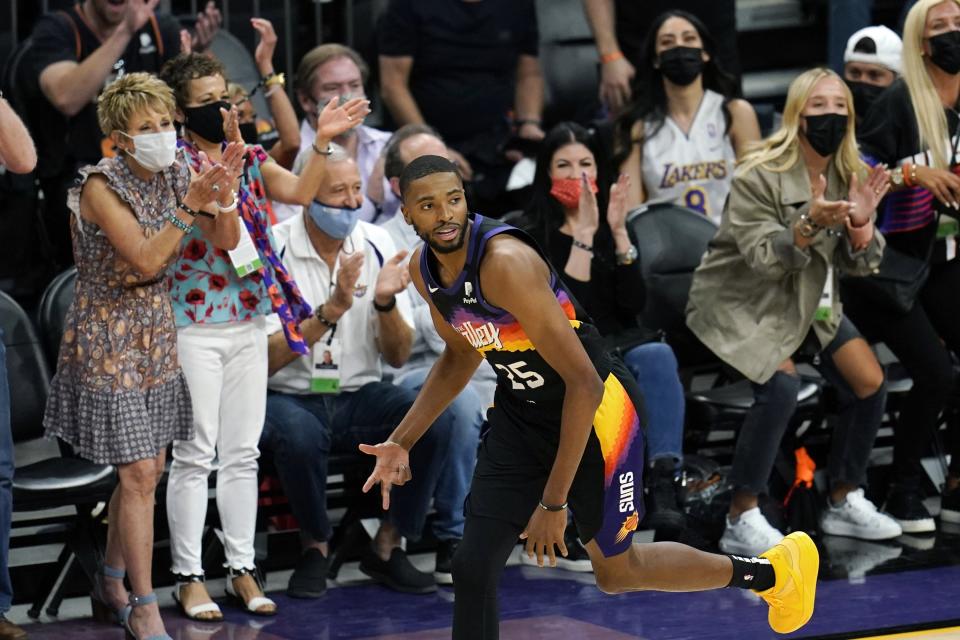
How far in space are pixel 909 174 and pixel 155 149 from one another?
3249 mm

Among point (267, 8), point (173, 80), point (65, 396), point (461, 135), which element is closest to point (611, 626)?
point (65, 396)

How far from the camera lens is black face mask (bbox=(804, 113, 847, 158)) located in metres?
6.51

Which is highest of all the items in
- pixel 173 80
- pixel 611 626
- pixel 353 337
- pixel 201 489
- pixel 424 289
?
pixel 173 80

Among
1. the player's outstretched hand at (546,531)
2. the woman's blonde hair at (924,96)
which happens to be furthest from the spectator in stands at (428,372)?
the woman's blonde hair at (924,96)

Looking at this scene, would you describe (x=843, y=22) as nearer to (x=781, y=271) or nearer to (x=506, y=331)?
(x=781, y=271)

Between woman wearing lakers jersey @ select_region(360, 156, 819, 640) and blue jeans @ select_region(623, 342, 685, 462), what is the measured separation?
1.62 metres

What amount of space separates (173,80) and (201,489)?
4.92ft

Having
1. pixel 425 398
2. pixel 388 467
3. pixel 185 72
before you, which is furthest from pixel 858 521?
pixel 185 72

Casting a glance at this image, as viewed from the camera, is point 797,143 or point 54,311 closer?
point 54,311

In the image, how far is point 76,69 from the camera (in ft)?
22.5

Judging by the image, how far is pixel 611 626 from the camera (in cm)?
566

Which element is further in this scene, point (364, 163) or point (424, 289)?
point (364, 163)

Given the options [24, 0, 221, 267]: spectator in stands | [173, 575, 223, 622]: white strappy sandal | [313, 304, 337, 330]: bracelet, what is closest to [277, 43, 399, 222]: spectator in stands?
[24, 0, 221, 267]: spectator in stands

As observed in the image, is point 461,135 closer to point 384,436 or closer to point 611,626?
point 384,436
